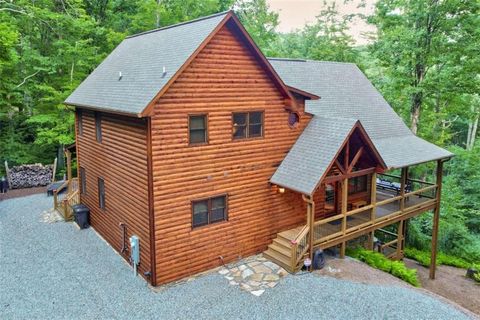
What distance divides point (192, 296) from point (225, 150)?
13.9 ft

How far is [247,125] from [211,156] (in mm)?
1627

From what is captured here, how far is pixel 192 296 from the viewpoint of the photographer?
10016mm

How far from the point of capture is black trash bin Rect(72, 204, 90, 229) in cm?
1476

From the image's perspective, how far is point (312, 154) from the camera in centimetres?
1191

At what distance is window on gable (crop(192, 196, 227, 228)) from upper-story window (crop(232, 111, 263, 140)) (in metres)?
2.03

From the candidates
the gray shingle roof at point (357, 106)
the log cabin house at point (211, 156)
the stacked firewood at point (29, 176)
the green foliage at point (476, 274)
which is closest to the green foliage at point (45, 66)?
the stacked firewood at point (29, 176)

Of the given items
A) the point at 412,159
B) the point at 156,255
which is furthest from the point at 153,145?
the point at 412,159

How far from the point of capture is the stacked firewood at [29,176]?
816 inches

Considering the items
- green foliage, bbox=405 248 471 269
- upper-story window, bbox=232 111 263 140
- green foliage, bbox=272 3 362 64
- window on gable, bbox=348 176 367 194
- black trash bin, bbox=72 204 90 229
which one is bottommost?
green foliage, bbox=405 248 471 269

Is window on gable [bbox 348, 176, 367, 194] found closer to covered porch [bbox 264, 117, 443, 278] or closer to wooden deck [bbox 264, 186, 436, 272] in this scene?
covered porch [bbox 264, 117, 443, 278]

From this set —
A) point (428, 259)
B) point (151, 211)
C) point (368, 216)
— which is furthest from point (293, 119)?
point (428, 259)

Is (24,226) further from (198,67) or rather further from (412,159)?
(412,159)

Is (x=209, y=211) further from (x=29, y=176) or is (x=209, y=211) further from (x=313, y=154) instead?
(x=29, y=176)

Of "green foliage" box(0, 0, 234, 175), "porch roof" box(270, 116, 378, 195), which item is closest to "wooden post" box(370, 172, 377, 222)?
"porch roof" box(270, 116, 378, 195)
